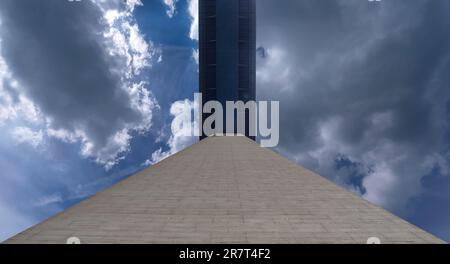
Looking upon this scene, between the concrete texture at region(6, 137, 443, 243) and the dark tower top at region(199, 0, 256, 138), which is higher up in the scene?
the dark tower top at region(199, 0, 256, 138)

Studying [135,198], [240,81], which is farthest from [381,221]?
[240,81]

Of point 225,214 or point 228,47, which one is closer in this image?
point 225,214

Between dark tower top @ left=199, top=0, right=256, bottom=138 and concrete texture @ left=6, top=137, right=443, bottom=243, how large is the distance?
54297 mm

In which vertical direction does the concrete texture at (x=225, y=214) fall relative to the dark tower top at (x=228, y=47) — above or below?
below

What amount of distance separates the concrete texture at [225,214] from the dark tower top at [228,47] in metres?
54.3

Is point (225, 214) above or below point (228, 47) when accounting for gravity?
below

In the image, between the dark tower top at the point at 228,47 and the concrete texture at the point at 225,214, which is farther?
the dark tower top at the point at 228,47

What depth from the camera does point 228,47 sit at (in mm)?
71625

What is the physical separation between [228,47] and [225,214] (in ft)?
204

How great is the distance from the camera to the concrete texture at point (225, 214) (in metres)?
10.8

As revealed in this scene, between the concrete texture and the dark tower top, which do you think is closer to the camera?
the concrete texture

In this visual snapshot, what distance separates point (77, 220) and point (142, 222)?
2.33m

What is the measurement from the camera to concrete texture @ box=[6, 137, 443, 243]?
35.3 feet
